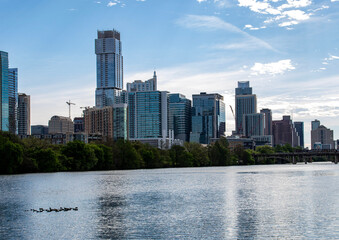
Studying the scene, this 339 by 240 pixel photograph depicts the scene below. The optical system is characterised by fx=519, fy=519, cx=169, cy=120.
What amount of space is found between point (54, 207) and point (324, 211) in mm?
32167

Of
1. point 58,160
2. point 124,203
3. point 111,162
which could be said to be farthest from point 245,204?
point 111,162

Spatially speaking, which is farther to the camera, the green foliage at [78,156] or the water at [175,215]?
the green foliage at [78,156]

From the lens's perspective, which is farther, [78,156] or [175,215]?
[78,156]

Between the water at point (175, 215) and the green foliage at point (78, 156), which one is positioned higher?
the green foliage at point (78, 156)

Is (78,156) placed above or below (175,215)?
above

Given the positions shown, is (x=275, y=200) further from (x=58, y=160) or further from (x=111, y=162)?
(x=111, y=162)

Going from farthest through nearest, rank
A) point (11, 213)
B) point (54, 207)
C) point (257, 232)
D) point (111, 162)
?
point (111, 162)
point (54, 207)
point (11, 213)
point (257, 232)

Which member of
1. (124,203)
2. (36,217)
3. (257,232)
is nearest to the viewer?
(257,232)

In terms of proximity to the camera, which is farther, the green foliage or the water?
the green foliage

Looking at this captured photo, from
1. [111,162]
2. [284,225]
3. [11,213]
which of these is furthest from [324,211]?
[111,162]

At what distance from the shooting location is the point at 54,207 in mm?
64375

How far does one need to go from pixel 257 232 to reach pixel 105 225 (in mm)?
14662

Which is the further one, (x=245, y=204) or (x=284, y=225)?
(x=245, y=204)

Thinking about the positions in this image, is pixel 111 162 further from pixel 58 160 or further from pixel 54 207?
pixel 54 207
